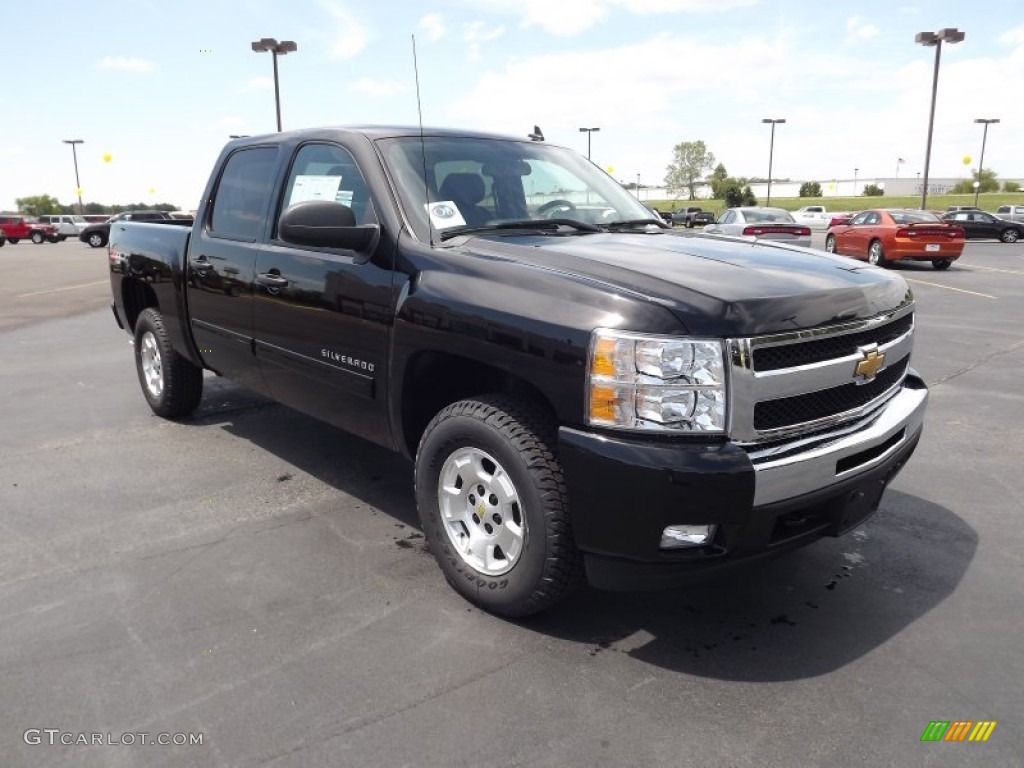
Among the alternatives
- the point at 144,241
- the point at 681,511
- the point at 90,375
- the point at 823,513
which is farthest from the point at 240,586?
the point at 90,375

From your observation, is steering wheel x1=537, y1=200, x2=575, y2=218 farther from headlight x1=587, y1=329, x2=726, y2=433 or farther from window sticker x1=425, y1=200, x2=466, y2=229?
headlight x1=587, y1=329, x2=726, y2=433

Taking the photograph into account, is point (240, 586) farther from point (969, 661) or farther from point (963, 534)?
point (963, 534)

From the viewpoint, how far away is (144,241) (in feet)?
18.4

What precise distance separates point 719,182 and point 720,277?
325 ft

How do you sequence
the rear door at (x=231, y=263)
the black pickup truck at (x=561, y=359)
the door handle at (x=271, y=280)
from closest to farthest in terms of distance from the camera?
the black pickup truck at (x=561, y=359) < the door handle at (x=271, y=280) < the rear door at (x=231, y=263)

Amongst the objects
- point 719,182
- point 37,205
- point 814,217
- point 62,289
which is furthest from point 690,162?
point 62,289

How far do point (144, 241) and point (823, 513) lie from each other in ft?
15.9

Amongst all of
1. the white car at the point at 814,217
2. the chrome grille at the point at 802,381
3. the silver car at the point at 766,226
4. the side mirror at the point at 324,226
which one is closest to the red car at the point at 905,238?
the silver car at the point at 766,226

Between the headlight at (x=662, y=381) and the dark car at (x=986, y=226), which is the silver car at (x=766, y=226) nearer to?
the headlight at (x=662, y=381)

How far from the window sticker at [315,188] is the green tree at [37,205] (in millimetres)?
113877

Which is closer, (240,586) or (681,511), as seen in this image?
(681,511)

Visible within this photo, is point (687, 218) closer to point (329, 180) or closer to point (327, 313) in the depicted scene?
point (329, 180)

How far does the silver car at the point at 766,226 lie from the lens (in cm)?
1617

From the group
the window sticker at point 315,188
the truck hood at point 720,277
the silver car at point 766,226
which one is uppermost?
the window sticker at point 315,188
